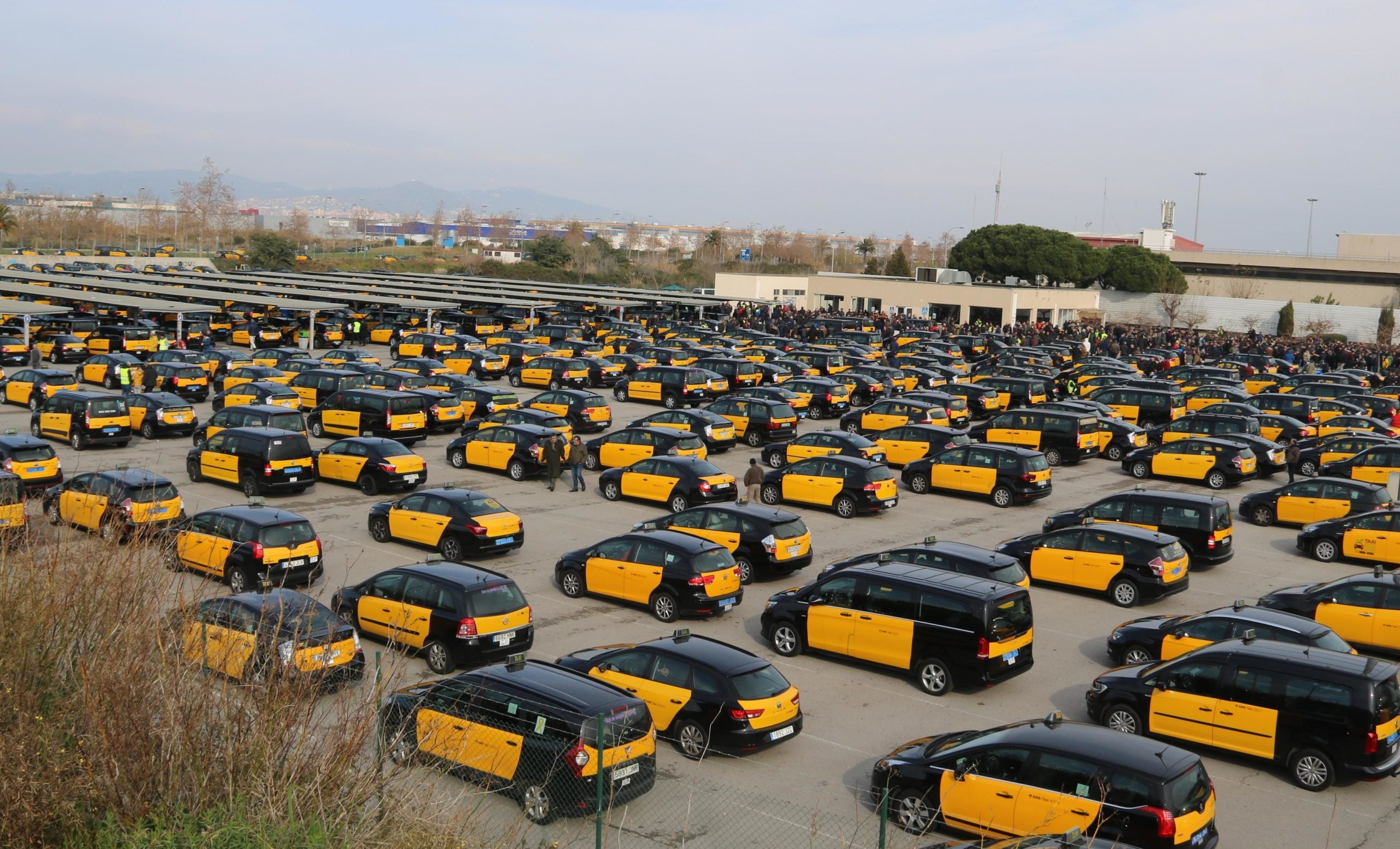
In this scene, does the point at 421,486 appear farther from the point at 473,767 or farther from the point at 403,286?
the point at 403,286

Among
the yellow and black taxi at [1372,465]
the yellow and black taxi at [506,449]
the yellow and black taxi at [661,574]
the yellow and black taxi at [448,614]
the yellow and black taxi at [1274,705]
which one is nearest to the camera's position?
the yellow and black taxi at [1274,705]

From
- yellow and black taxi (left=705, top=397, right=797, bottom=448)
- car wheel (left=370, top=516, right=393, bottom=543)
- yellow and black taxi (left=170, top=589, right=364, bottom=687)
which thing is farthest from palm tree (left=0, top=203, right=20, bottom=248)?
yellow and black taxi (left=170, top=589, right=364, bottom=687)

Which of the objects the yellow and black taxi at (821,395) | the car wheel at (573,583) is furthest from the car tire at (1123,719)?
the yellow and black taxi at (821,395)

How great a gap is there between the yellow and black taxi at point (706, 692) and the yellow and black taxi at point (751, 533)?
19.2ft

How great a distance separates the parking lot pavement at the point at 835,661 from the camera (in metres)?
11.4

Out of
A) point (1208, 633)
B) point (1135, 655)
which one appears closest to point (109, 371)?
point (1135, 655)

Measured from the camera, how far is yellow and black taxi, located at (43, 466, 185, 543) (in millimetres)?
18688

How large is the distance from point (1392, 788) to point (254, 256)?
116 m

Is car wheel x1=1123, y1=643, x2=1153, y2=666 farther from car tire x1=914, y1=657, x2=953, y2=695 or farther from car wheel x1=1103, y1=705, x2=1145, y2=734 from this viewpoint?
car tire x1=914, y1=657, x2=953, y2=695

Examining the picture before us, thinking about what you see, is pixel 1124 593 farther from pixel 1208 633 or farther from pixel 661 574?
pixel 661 574

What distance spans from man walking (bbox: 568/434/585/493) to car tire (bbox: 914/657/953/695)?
12517 millimetres

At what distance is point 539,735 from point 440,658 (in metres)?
4.36

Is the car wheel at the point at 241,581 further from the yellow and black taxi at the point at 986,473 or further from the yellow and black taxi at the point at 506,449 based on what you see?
the yellow and black taxi at the point at 986,473

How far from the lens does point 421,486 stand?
25.3 m
